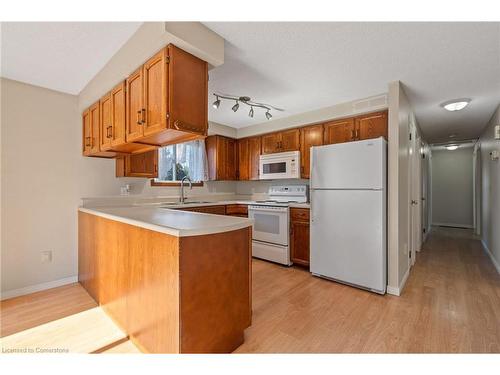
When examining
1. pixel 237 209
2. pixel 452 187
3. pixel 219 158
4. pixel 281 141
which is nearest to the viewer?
pixel 281 141

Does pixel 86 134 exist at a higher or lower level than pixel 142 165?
higher

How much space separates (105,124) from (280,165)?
248 cm

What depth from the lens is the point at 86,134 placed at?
2.83 metres

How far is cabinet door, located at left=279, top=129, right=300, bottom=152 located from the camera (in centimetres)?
374

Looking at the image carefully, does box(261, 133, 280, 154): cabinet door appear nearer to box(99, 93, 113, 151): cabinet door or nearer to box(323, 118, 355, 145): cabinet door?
box(323, 118, 355, 145): cabinet door

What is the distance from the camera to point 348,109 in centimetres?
316

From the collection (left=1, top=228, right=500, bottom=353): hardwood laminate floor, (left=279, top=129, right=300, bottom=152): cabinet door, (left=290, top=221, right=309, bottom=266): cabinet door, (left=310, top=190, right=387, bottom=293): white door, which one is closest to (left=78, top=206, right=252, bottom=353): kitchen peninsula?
(left=1, top=228, right=500, bottom=353): hardwood laminate floor

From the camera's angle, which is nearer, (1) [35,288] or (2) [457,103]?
(1) [35,288]

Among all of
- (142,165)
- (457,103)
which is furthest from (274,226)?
(457,103)

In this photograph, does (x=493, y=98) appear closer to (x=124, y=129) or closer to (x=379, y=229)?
(x=379, y=229)

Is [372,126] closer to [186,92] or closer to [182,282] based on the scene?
[186,92]

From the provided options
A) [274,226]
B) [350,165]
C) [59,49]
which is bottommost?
[274,226]

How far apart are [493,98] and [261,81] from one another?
9.54 feet

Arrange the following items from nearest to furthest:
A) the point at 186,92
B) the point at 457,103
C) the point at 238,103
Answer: the point at 186,92, the point at 457,103, the point at 238,103
